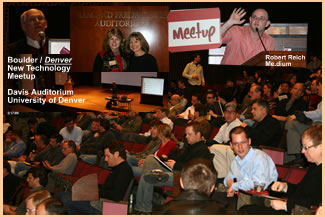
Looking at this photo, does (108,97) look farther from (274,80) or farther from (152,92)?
(274,80)

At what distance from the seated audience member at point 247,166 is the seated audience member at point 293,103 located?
2.60m

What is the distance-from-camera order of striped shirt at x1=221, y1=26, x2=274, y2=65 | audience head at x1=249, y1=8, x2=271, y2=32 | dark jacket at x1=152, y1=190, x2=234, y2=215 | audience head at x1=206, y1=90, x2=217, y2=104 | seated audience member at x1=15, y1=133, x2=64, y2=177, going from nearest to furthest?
1. dark jacket at x1=152, y1=190, x2=234, y2=215
2. seated audience member at x1=15, y1=133, x2=64, y2=177
3. audience head at x1=206, y1=90, x2=217, y2=104
4. striped shirt at x1=221, y1=26, x2=274, y2=65
5. audience head at x1=249, y1=8, x2=271, y2=32

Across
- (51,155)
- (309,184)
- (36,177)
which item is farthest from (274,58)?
(309,184)

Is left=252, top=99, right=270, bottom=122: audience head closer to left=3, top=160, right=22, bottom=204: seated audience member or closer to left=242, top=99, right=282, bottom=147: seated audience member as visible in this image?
left=242, top=99, right=282, bottom=147: seated audience member

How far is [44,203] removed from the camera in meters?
2.88

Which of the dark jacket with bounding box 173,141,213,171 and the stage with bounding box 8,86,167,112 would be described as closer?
the dark jacket with bounding box 173,141,213,171

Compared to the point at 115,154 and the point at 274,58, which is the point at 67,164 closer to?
the point at 115,154

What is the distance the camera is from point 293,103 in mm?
6746

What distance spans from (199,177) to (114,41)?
19.4ft

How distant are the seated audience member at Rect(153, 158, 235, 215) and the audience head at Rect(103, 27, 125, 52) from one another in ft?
18.9

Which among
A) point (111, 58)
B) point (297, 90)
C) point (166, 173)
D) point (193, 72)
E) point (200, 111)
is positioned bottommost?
point (166, 173)

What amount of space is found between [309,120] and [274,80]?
18.3 ft

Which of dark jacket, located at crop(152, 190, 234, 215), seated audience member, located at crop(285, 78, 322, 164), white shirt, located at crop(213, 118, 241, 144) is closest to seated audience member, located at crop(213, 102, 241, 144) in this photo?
white shirt, located at crop(213, 118, 241, 144)

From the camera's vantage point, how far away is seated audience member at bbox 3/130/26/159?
7.28 m
